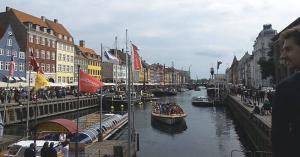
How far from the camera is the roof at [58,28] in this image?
97.6 m

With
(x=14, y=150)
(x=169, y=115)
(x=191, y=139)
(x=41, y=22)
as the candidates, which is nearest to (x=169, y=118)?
(x=169, y=115)

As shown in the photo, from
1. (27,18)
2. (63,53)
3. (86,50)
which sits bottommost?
(63,53)

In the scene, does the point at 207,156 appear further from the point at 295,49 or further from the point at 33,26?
the point at 33,26

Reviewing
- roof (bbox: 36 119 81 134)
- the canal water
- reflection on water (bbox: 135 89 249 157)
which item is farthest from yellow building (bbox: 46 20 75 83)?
roof (bbox: 36 119 81 134)

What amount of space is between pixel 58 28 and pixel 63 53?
6.46 metres

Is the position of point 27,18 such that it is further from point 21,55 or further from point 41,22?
point 21,55

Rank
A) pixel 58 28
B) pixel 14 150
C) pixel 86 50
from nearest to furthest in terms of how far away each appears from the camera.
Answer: pixel 14 150, pixel 58 28, pixel 86 50

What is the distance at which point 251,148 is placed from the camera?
119 feet

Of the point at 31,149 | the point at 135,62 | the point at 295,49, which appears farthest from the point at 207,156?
the point at 295,49

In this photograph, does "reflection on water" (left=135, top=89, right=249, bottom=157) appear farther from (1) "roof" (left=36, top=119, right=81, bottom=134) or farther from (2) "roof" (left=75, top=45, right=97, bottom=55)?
(2) "roof" (left=75, top=45, right=97, bottom=55)

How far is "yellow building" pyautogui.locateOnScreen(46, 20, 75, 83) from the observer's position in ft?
319

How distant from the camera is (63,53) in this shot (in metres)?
101

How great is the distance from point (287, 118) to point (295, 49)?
1.46ft

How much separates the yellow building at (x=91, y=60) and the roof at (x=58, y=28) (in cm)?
1320
